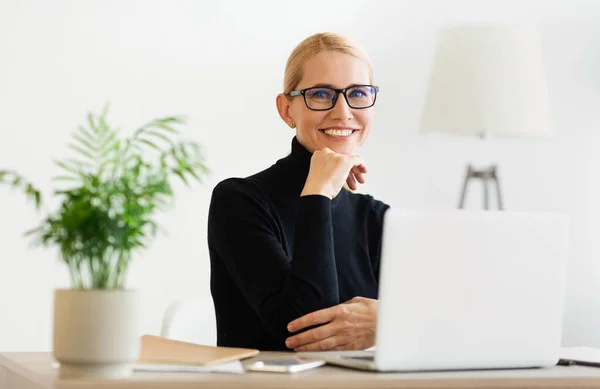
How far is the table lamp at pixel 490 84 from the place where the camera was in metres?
3.29

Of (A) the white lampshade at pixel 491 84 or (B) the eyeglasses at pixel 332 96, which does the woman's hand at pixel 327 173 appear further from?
(A) the white lampshade at pixel 491 84

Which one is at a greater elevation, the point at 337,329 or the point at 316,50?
the point at 316,50

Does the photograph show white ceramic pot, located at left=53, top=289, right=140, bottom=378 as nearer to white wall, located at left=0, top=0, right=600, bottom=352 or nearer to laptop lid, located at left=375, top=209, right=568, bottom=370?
laptop lid, located at left=375, top=209, right=568, bottom=370

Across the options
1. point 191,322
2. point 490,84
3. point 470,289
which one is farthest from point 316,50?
point 490,84

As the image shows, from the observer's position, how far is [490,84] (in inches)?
129

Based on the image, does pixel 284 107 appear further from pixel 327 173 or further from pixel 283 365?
pixel 283 365

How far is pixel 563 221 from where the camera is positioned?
4.56 feet

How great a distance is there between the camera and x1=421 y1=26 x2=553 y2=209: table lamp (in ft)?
10.8

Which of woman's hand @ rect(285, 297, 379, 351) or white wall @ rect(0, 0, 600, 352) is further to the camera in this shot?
white wall @ rect(0, 0, 600, 352)

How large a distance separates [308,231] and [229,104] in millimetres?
1785

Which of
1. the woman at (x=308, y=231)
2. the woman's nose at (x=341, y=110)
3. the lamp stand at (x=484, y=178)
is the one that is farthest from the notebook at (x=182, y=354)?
the lamp stand at (x=484, y=178)

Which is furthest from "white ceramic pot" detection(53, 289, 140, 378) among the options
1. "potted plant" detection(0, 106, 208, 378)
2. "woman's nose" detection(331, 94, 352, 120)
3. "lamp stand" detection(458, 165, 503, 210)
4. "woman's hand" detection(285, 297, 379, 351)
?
"lamp stand" detection(458, 165, 503, 210)

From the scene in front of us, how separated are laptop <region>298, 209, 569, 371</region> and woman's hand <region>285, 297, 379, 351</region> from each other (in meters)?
0.25

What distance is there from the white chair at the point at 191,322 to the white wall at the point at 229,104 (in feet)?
3.49
